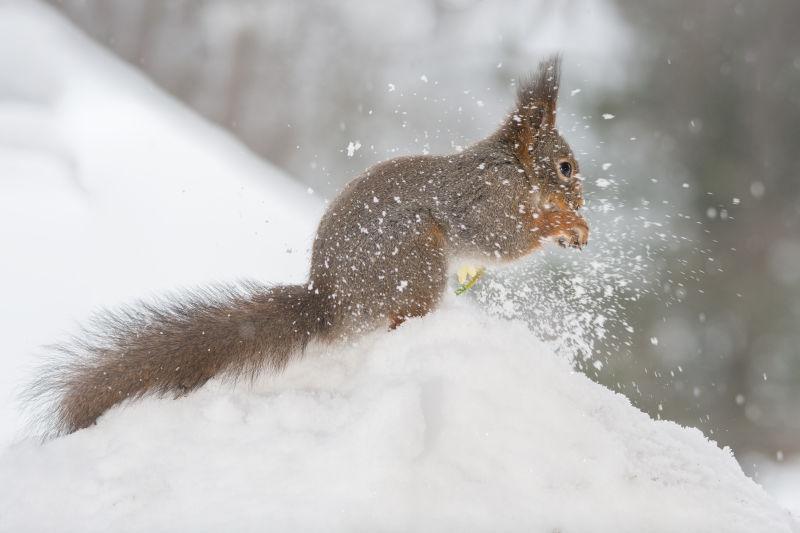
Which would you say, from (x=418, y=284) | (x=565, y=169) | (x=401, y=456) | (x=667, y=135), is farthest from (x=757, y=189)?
(x=401, y=456)

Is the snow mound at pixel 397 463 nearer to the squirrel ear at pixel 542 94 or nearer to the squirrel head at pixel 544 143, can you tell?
the squirrel head at pixel 544 143

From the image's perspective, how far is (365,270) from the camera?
2.06m

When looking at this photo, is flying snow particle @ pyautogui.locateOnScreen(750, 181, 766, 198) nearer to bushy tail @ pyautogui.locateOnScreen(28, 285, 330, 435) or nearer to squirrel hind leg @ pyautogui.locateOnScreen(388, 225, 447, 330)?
squirrel hind leg @ pyautogui.locateOnScreen(388, 225, 447, 330)

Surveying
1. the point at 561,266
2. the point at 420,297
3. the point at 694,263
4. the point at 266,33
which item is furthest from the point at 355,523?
the point at 266,33

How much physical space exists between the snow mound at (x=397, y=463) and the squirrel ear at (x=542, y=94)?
870mm

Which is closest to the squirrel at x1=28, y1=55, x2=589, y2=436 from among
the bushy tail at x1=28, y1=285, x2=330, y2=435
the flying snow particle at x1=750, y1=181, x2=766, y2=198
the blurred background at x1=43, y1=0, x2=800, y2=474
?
the bushy tail at x1=28, y1=285, x2=330, y2=435

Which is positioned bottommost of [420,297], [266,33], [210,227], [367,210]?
[210,227]

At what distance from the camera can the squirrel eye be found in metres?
2.34

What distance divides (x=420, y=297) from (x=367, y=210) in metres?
0.28

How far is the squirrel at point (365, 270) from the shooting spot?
5.63 ft

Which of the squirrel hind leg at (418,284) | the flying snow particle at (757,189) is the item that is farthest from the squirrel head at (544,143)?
the flying snow particle at (757,189)

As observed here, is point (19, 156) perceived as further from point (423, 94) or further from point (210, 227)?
point (423, 94)

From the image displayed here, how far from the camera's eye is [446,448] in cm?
147

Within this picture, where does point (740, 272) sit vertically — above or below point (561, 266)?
above
